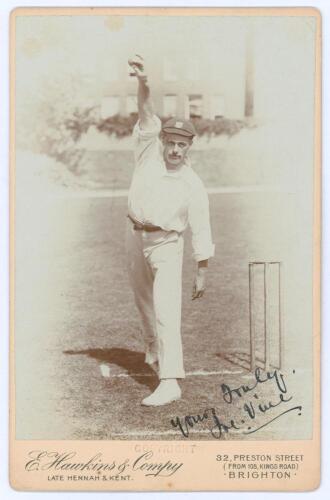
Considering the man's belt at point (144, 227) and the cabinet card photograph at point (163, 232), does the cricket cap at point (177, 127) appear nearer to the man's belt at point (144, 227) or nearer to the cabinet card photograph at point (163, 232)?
the cabinet card photograph at point (163, 232)

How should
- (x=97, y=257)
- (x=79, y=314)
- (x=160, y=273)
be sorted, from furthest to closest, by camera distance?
(x=97, y=257) → (x=79, y=314) → (x=160, y=273)

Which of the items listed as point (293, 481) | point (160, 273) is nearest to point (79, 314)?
point (160, 273)

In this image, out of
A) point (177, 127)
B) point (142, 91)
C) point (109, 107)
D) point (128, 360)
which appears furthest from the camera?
point (128, 360)

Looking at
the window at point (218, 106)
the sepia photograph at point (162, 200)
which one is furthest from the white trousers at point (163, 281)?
the window at point (218, 106)

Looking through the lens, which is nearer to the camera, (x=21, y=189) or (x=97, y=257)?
(x=21, y=189)

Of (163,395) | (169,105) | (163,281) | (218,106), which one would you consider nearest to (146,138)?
(169,105)

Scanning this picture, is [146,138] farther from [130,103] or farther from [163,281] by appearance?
[163,281]

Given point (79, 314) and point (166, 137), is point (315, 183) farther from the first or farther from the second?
point (79, 314)
